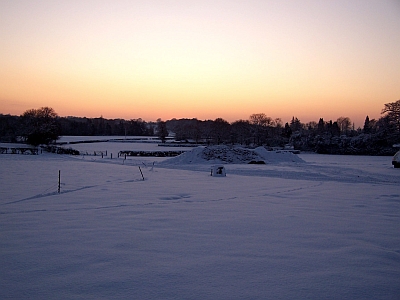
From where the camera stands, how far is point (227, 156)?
3006 cm

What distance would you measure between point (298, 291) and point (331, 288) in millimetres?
465

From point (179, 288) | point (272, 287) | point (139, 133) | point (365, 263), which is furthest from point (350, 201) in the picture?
Answer: point (139, 133)

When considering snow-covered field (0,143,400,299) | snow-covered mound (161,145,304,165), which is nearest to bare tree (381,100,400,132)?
snow-covered mound (161,145,304,165)

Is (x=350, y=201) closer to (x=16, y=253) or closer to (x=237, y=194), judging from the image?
(x=237, y=194)

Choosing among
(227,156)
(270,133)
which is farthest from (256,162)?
(270,133)

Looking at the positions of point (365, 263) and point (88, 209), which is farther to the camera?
point (88, 209)

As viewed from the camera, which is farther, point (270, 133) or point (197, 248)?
point (270, 133)

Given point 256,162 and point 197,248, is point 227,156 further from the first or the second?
point 197,248

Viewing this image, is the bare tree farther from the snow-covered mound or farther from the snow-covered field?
the snow-covered field

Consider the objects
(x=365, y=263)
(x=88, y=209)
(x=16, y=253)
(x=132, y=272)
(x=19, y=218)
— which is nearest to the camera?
(x=132, y=272)

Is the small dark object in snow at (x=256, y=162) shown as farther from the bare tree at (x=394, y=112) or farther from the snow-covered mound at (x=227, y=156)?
the bare tree at (x=394, y=112)

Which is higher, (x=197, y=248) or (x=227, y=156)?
(x=227, y=156)

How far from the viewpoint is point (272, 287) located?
393cm

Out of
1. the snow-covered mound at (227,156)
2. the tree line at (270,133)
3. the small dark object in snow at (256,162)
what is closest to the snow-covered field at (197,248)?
the small dark object in snow at (256,162)
